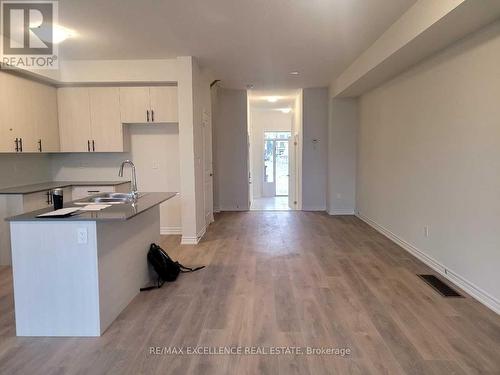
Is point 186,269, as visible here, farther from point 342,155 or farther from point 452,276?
point 342,155

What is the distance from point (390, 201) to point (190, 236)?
313 cm

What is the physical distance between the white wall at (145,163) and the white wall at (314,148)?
328 centimetres

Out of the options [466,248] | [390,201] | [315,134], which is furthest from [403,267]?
[315,134]

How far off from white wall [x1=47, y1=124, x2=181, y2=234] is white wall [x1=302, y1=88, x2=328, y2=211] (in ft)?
10.8

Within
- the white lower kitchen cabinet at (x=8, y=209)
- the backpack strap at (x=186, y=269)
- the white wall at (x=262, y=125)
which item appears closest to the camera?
the backpack strap at (x=186, y=269)

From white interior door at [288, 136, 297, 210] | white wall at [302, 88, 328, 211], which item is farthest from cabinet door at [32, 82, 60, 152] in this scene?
white interior door at [288, 136, 297, 210]

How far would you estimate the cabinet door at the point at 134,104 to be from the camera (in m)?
4.93

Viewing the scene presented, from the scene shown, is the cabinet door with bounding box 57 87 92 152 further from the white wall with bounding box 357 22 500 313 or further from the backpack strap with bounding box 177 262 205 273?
the white wall with bounding box 357 22 500 313

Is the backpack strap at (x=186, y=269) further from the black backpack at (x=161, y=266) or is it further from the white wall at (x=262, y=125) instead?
the white wall at (x=262, y=125)

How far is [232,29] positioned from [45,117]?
3.06 meters

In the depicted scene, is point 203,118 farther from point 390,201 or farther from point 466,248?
point 466,248

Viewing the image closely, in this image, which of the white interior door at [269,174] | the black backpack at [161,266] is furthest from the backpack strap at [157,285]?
the white interior door at [269,174]

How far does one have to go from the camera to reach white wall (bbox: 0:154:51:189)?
4.31 m

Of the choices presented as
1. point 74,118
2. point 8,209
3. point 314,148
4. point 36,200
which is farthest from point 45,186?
point 314,148
